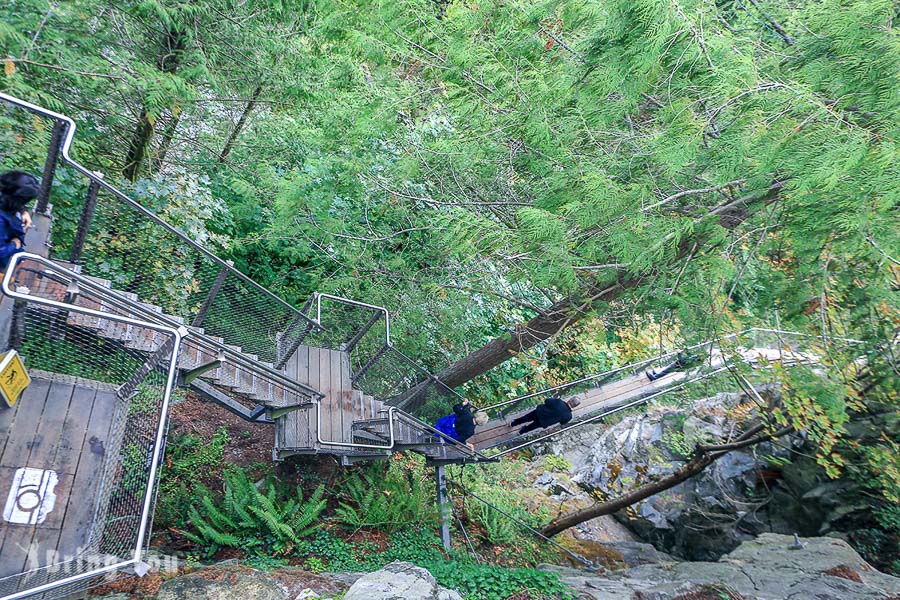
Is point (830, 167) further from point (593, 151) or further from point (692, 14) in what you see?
point (593, 151)

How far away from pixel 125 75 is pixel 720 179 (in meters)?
6.45

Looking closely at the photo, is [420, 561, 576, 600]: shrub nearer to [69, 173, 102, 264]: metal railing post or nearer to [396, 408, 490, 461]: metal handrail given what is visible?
[396, 408, 490, 461]: metal handrail

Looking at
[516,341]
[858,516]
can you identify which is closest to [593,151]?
[516,341]

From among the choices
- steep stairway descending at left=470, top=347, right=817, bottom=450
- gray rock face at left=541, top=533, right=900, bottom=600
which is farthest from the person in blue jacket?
gray rock face at left=541, top=533, right=900, bottom=600

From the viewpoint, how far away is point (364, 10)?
6.79 metres

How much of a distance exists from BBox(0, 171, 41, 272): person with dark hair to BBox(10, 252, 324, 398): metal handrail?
0.84 ft

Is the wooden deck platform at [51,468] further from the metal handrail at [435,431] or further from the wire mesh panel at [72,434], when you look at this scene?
the metal handrail at [435,431]

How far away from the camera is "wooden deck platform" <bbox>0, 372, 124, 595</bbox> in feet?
11.8

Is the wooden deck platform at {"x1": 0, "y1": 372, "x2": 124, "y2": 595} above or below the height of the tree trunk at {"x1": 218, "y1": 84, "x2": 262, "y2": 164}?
below

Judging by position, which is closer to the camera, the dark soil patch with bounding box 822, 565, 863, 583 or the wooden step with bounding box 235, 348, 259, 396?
the wooden step with bounding box 235, 348, 259, 396

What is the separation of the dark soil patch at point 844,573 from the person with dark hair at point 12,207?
1005 cm

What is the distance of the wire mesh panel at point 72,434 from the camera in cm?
354

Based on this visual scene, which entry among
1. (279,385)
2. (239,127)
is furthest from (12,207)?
(239,127)

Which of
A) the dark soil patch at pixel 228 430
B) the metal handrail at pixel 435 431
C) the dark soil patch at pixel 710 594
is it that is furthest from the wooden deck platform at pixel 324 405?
the dark soil patch at pixel 710 594
